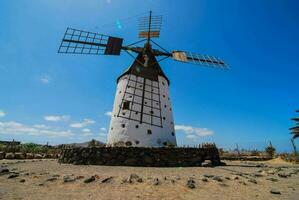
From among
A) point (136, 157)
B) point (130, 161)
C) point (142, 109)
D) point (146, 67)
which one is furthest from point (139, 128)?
point (146, 67)

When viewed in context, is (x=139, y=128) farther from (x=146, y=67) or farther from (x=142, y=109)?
(x=146, y=67)

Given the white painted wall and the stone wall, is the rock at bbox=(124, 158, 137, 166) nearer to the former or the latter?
the stone wall

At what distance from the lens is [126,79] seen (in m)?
18.7

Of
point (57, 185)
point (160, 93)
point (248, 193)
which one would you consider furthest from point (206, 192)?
point (160, 93)

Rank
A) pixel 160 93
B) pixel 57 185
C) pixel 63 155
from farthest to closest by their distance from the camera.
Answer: pixel 160 93 < pixel 63 155 < pixel 57 185

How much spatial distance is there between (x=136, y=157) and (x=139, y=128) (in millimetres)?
4600

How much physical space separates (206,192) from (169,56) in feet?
58.3

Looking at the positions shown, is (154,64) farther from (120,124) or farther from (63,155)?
(63,155)

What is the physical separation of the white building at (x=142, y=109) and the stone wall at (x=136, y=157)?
392 cm

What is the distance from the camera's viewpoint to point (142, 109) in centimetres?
1705

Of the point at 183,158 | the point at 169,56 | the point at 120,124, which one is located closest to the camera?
the point at 183,158

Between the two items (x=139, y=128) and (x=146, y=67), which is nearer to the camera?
(x=139, y=128)

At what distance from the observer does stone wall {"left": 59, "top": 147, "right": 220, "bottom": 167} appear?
39.1 feet

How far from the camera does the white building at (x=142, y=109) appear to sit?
16.3 metres
